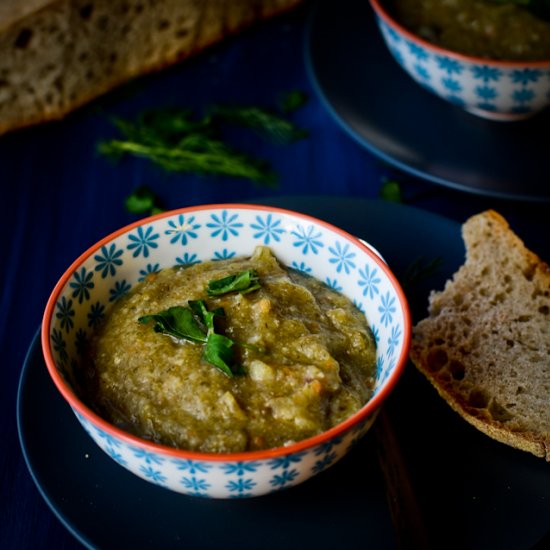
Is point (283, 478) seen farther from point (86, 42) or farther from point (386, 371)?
point (86, 42)

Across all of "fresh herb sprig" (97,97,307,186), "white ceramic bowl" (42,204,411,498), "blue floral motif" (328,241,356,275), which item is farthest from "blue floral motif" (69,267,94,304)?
"fresh herb sprig" (97,97,307,186)

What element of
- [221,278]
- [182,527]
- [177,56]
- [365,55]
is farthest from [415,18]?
[182,527]

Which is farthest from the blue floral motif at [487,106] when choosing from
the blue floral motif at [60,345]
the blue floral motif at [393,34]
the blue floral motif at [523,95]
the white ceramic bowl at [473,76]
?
the blue floral motif at [60,345]

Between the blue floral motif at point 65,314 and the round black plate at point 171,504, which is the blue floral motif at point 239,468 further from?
the blue floral motif at point 65,314

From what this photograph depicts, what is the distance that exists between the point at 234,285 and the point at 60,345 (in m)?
0.54

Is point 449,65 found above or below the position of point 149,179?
above

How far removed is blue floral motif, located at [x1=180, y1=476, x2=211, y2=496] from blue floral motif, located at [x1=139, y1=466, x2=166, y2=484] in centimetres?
6

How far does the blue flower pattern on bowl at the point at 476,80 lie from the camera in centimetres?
352

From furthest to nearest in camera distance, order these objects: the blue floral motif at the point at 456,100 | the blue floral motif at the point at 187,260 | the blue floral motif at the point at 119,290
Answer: the blue floral motif at the point at 456,100, the blue floral motif at the point at 187,260, the blue floral motif at the point at 119,290

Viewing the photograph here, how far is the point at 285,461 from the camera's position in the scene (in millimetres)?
2113

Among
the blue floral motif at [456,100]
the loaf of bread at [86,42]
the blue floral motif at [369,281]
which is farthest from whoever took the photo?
the loaf of bread at [86,42]

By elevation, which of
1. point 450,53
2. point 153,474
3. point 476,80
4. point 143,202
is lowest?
point 143,202

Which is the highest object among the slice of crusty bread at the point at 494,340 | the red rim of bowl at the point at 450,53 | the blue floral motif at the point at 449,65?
Result: the red rim of bowl at the point at 450,53

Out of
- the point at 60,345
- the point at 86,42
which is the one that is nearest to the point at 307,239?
the point at 60,345
